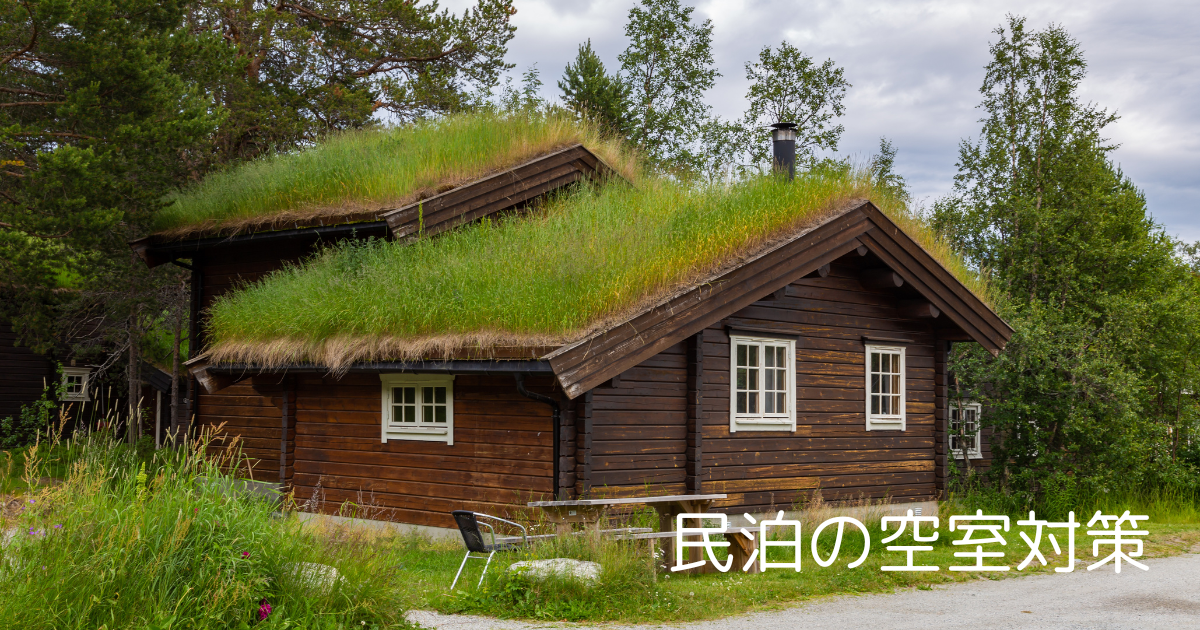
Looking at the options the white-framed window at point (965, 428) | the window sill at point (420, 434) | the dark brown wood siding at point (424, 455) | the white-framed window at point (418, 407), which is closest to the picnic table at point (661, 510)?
the dark brown wood siding at point (424, 455)

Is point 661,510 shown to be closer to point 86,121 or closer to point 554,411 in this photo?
point 554,411

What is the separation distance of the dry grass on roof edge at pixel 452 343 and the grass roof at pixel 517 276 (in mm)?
18

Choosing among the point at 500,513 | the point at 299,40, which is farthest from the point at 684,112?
the point at 500,513

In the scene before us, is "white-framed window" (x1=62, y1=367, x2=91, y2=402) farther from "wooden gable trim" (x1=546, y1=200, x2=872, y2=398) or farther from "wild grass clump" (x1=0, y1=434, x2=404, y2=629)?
"wild grass clump" (x1=0, y1=434, x2=404, y2=629)

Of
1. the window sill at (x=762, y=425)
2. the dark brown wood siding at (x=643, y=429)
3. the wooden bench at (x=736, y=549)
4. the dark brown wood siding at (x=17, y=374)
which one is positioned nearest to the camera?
the wooden bench at (x=736, y=549)

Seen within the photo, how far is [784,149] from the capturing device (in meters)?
15.4

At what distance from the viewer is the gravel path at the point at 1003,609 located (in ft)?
26.6

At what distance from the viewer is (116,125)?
663 inches

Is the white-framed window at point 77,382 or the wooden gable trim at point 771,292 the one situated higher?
the wooden gable trim at point 771,292

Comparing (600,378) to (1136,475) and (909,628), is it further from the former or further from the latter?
(1136,475)

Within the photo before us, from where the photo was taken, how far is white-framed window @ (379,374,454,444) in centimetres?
1242

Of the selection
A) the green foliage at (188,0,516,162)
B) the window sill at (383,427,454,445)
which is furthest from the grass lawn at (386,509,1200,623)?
the green foliage at (188,0,516,162)

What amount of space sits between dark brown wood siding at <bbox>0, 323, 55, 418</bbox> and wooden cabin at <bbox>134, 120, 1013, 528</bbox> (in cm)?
1167

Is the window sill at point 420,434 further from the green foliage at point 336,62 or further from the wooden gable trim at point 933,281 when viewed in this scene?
the green foliage at point 336,62
